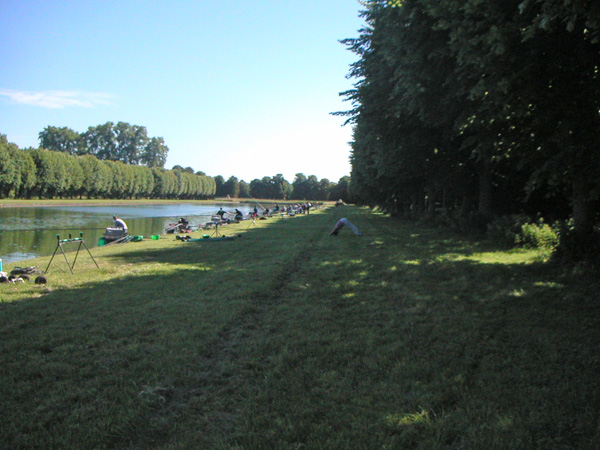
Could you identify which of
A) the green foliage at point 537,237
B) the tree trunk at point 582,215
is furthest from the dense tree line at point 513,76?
the green foliage at point 537,237

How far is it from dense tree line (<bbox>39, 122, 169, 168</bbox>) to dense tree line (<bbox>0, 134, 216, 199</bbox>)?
107 ft

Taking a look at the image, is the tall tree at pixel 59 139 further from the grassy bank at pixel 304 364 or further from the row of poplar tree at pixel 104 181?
the grassy bank at pixel 304 364

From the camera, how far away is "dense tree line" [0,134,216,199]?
64.0 m

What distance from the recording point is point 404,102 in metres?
11.0

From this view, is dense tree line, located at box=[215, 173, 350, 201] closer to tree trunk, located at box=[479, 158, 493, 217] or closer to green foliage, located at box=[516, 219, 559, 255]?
tree trunk, located at box=[479, 158, 493, 217]

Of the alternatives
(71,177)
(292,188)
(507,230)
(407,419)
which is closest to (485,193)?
(507,230)

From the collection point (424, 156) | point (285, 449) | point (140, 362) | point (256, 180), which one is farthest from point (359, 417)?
point (256, 180)

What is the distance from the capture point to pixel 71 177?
7644 centimetres

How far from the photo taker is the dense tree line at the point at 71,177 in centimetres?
6400

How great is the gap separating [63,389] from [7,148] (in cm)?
7324

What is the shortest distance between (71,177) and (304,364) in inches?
3287

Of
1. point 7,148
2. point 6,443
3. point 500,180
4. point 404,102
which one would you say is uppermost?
point 7,148

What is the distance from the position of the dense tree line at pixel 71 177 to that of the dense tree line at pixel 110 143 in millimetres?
32674

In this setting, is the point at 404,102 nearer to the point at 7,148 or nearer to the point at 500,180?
the point at 500,180
